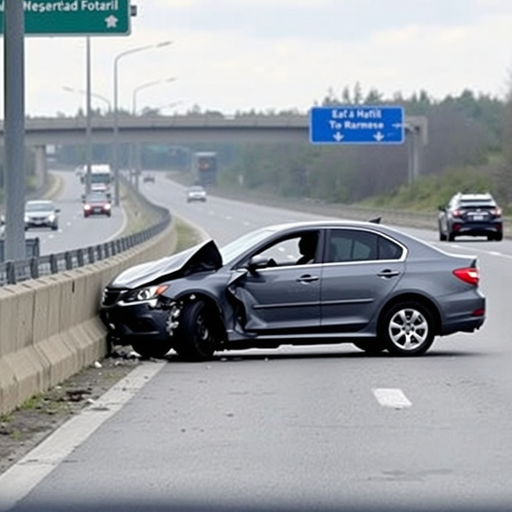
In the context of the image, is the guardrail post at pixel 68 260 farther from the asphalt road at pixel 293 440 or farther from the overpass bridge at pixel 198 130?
the overpass bridge at pixel 198 130

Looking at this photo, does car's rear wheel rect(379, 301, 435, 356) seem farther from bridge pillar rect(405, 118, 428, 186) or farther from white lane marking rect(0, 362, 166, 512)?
bridge pillar rect(405, 118, 428, 186)

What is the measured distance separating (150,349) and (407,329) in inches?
115

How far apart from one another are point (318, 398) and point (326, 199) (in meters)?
132

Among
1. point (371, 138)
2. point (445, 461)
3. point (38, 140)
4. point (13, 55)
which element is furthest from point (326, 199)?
point (445, 461)

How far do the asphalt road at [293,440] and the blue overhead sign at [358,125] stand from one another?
2159 inches

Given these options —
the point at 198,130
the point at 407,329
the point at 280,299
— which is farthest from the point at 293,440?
the point at 198,130

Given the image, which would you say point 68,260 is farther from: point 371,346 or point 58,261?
point 371,346

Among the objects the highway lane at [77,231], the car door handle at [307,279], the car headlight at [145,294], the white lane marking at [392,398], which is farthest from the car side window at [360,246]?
the highway lane at [77,231]

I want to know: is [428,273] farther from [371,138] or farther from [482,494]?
[371,138]

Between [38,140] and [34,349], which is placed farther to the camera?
[38,140]

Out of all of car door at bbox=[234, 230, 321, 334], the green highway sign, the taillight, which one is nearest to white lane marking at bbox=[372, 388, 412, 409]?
car door at bbox=[234, 230, 321, 334]

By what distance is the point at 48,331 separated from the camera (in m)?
17.8

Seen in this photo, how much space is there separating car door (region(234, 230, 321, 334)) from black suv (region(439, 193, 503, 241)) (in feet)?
138

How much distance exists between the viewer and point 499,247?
5831cm
